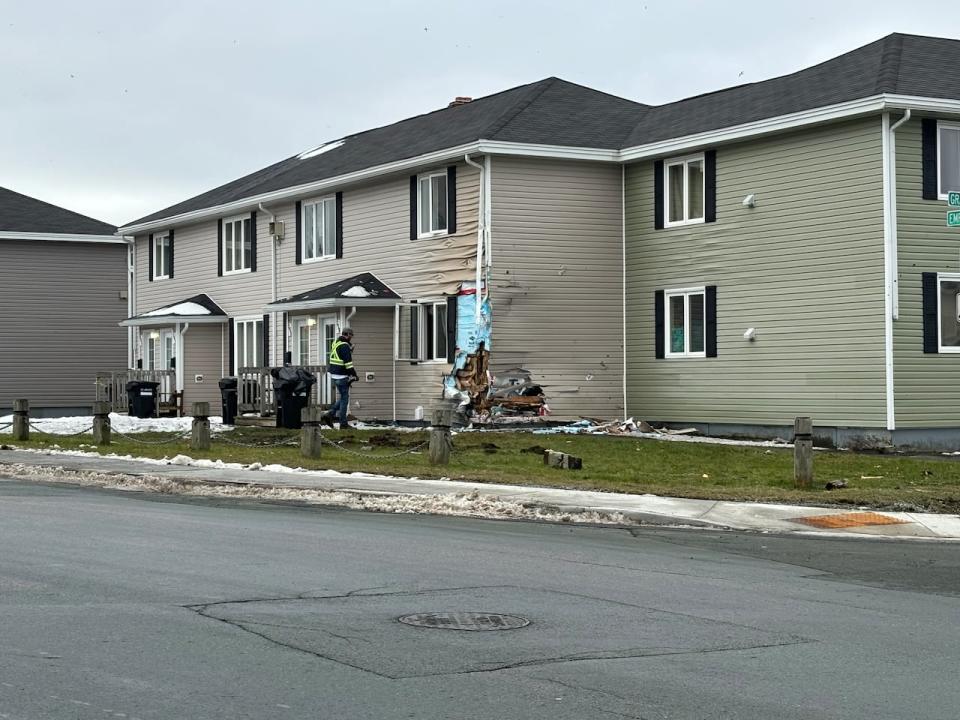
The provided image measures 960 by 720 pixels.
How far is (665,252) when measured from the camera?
30.1m

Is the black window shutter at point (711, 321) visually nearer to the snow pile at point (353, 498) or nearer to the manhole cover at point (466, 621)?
the snow pile at point (353, 498)

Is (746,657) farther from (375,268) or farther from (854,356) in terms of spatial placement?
(375,268)

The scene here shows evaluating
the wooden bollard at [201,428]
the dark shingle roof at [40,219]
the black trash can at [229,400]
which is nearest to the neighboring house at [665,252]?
the black trash can at [229,400]

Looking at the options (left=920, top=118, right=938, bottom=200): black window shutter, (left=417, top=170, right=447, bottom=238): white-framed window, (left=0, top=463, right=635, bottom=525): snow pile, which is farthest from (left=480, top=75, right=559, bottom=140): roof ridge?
(left=0, top=463, right=635, bottom=525): snow pile

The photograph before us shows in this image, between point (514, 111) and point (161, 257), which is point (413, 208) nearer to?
point (514, 111)

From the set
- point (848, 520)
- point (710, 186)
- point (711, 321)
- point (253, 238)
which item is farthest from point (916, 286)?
point (253, 238)

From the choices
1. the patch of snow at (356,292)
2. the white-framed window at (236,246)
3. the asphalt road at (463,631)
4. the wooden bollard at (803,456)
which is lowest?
the asphalt road at (463,631)

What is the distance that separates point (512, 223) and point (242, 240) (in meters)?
11.7

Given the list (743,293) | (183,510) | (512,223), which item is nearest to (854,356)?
(743,293)

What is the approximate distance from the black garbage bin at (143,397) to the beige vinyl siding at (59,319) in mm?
11915

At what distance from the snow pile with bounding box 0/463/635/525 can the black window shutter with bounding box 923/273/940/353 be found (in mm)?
13036

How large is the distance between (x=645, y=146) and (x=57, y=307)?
25534 millimetres

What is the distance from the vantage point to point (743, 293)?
28359 millimetres

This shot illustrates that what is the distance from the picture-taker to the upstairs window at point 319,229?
1374 inches
